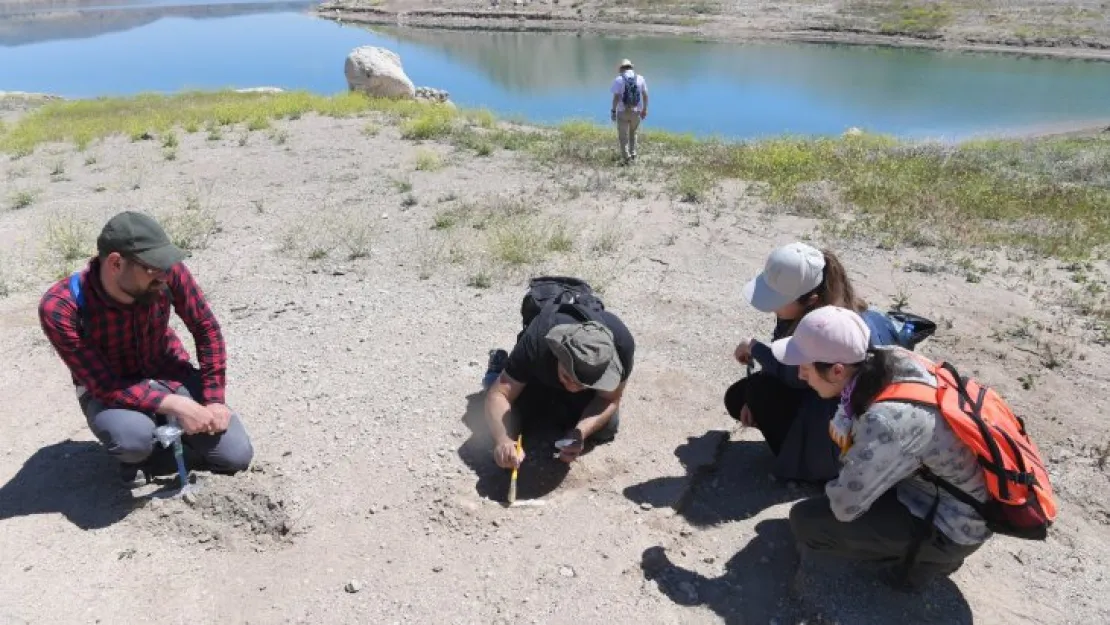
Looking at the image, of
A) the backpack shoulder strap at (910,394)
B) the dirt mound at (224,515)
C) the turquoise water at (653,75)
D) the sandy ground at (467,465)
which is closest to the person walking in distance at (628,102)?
the sandy ground at (467,465)

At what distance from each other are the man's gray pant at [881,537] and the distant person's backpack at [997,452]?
279 millimetres

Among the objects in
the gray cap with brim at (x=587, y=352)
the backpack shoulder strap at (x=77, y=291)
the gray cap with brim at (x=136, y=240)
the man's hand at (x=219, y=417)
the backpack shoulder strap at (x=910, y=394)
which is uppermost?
the gray cap with brim at (x=136, y=240)

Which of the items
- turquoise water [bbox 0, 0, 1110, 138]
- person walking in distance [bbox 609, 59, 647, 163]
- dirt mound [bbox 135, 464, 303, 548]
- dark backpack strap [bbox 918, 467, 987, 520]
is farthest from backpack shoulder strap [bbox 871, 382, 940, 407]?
turquoise water [bbox 0, 0, 1110, 138]

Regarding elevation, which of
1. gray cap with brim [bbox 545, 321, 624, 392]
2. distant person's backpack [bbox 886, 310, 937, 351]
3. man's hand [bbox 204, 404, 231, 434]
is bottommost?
man's hand [bbox 204, 404, 231, 434]

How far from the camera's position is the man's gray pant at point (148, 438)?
12.2 feet

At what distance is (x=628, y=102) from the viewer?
468 inches

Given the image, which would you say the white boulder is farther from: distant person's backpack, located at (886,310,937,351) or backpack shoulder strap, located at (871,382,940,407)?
backpack shoulder strap, located at (871,382,940,407)

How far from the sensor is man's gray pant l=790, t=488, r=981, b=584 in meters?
3.04

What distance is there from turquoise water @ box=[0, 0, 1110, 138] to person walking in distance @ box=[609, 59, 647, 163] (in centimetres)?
1086

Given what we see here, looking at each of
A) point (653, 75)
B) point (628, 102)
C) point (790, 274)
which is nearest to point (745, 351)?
point (790, 274)

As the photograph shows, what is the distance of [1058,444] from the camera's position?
14.7 ft

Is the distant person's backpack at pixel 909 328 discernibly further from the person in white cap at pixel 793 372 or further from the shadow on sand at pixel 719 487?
the shadow on sand at pixel 719 487

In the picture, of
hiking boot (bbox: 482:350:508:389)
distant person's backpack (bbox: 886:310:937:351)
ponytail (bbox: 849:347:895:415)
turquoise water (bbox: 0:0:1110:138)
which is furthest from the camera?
turquoise water (bbox: 0:0:1110:138)

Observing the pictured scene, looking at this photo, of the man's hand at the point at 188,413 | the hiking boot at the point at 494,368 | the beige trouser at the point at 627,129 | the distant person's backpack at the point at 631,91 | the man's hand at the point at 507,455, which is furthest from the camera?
the beige trouser at the point at 627,129
